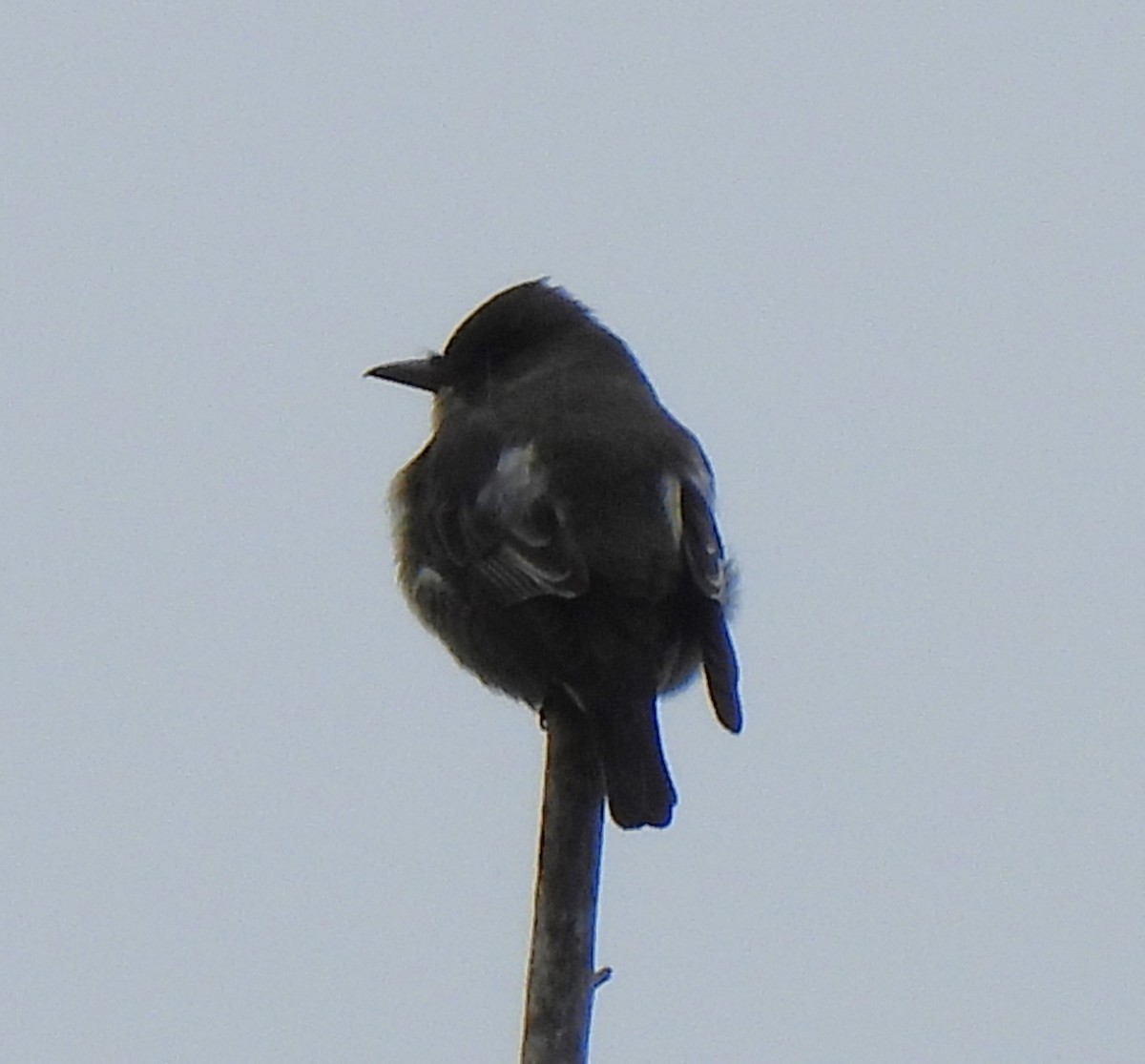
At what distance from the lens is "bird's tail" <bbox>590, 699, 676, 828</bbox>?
5.57 m

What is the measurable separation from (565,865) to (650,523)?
1.17 meters

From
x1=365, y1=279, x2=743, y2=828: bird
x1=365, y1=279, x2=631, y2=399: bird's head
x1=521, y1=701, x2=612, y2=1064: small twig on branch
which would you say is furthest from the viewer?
x1=365, y1=279, x2=631, y2=399: bird's head

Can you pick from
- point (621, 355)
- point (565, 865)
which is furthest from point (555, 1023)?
point (621, 355)

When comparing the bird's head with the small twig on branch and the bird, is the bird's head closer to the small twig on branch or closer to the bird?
the bird

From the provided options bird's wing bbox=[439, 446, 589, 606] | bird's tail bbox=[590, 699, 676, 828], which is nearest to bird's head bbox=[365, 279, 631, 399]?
bird's wing bbox=[439, 446, 589, 606]

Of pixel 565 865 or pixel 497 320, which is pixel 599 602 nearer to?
pixel 565 865

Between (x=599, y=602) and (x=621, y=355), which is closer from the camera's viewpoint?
(x=599, y=602)

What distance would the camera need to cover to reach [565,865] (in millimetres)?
5293

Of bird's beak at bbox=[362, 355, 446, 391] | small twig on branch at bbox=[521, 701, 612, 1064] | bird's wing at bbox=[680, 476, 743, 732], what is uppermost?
bird's beak at bbox=[362, 355, 446, 391]

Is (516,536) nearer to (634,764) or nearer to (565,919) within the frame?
(634,764)

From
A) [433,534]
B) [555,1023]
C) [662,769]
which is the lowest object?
[555,1023]

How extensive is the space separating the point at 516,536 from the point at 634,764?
0.83 metres

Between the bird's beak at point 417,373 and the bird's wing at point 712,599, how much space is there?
1561 millimetres

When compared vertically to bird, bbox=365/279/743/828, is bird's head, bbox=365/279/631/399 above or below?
above
